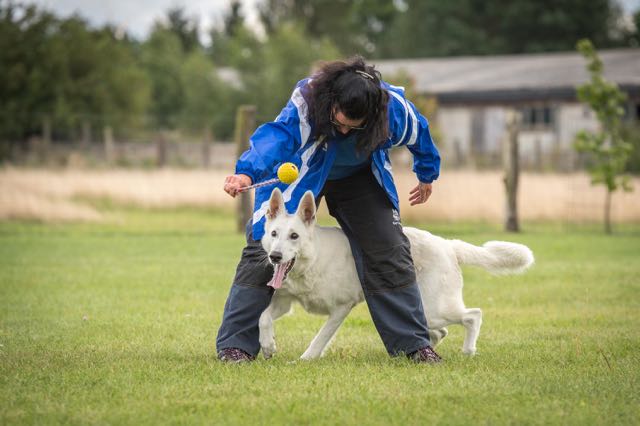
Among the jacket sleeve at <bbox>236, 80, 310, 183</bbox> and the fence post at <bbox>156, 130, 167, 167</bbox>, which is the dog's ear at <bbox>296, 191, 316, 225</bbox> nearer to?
the jacket sleeve at <bbox>236, 80, 310, 183</bbox>

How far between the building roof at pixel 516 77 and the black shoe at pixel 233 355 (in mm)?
28729

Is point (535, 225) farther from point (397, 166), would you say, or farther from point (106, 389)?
point (106, 389)

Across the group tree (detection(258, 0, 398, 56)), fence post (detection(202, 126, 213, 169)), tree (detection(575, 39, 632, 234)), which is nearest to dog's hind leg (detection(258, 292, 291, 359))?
tree (detection(575, 39, 632, 234))

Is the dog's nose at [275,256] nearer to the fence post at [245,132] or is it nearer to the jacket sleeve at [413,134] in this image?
the jacket sleeve at [413,134]

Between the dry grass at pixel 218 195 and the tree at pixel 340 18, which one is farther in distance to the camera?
the tree at pixel 340 18

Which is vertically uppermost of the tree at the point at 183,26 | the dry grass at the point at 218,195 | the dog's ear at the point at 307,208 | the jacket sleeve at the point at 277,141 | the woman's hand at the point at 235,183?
the tree at the point at 183,26

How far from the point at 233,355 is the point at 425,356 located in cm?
130

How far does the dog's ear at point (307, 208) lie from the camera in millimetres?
6118

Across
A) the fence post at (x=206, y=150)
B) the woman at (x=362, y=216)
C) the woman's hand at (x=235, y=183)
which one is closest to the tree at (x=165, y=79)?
the fence post at (x=206, y=150)

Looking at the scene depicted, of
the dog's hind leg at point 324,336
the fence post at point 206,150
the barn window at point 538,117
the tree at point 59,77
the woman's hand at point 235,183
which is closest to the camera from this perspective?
the woman's hand at point 235,183

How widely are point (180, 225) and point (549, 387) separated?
1524 cm

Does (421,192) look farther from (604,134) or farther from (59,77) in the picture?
(59,77)

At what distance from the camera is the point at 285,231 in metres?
6.16

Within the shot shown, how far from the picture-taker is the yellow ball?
5840 mm
